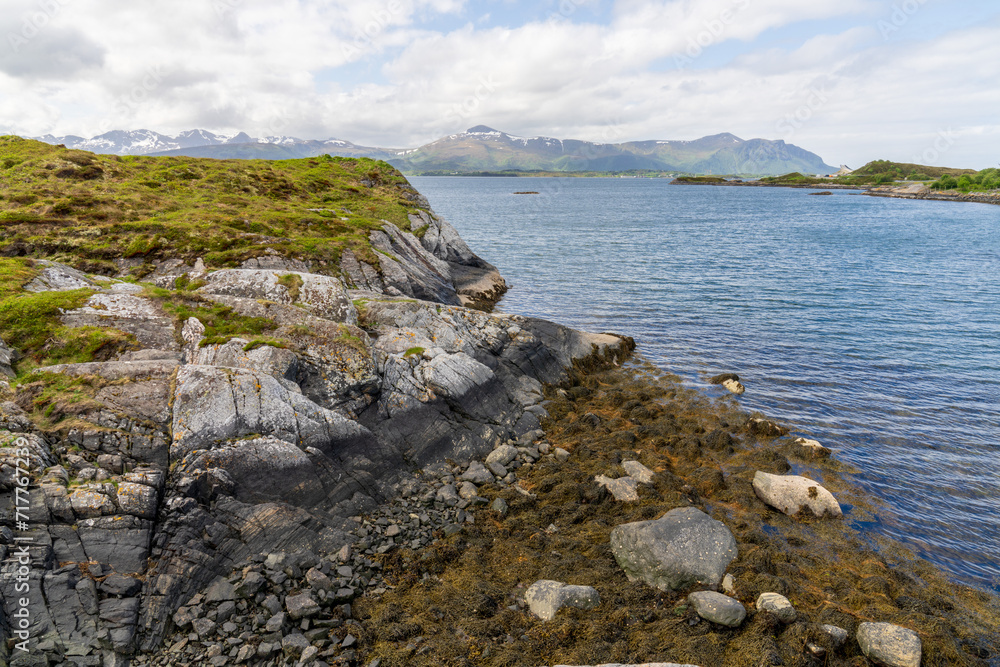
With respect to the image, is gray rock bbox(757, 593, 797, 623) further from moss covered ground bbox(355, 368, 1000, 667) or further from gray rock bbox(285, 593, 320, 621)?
gray rock bbox(285, 593, 320, 621)

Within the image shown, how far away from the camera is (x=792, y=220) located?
106750 mm

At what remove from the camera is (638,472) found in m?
17.2

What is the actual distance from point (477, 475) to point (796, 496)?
11074 millimetres

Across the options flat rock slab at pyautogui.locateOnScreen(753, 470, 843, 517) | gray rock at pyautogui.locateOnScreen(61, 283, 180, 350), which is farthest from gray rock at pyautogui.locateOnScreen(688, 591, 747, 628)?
gray rock at pyautogui.locateOnScreen(61, 283, 180, 350)

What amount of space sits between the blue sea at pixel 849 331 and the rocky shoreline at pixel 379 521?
7.45ft

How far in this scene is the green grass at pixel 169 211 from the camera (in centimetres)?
2527

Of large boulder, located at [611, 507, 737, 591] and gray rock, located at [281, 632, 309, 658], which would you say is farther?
large boulder, located at [611, 507, 737, 591]

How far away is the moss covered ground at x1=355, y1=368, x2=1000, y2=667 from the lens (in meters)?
10.4

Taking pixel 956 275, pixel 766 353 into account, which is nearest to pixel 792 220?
pixel 956 275

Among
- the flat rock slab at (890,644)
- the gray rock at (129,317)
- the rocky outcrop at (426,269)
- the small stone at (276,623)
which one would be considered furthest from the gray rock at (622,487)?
the rocky outcrop at (426,269)

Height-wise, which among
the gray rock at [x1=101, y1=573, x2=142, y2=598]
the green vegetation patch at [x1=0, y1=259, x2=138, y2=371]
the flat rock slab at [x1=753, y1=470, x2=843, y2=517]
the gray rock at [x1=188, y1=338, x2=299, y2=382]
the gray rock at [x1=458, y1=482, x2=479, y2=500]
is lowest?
the gray rock at [x1=458, y1=482, x2=479, y2=500]

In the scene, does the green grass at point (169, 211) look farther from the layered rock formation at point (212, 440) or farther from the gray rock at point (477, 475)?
the gray rock at point (477, 475)

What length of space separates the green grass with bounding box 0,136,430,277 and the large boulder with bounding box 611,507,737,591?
2266 centimetres

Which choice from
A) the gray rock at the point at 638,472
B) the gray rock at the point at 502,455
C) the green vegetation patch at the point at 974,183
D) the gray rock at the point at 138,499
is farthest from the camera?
the green vegetation patch at the point at 974,183
